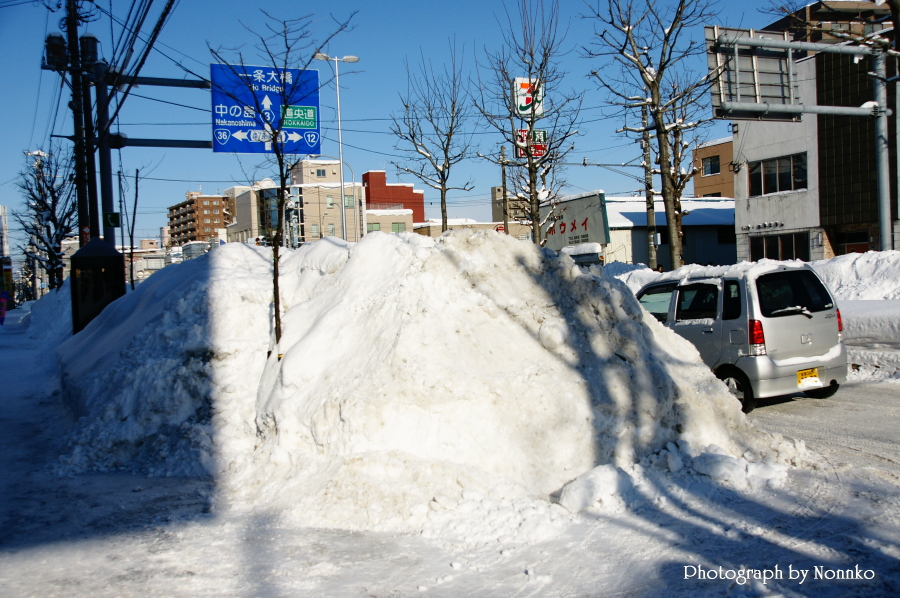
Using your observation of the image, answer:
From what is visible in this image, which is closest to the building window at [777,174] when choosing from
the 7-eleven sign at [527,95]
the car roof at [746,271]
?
the 7-eleven sign at [527,95]

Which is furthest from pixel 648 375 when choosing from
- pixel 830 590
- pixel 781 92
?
pixel 781 92

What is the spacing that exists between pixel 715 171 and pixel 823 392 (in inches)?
2082

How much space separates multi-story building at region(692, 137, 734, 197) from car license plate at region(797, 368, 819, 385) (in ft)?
164

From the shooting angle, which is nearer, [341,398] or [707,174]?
[341,398]

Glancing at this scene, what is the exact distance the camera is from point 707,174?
57250 mm

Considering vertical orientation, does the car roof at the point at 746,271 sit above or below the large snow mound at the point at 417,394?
above

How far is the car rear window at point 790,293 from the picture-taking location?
7.89 metres

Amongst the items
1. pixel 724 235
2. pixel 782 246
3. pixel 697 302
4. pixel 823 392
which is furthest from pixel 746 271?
pixel 724 235

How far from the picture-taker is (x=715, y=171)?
186 feet

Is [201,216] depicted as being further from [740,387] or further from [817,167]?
[740,387]

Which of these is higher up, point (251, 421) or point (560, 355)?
point (560, 355)

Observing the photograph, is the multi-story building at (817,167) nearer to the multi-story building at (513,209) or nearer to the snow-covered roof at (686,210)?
the snow-covered roof at (686,210)

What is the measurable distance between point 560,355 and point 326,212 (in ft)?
201

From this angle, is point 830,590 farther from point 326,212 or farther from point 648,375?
point 326,212
